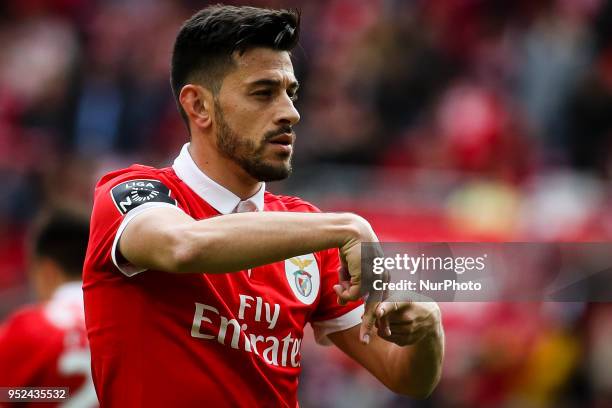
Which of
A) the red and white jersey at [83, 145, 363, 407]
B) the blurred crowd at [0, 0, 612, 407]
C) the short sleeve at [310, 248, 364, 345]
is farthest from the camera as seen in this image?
the blurred crowd at [0, 0, 612, 407]

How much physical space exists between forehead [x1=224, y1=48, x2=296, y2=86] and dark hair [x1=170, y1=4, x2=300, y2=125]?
0.07 ft

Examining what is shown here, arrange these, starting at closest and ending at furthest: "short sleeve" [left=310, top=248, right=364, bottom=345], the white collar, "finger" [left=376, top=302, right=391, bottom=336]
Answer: "finger" [left=376, top=302, right=391, bottom=336], the white collar, "short sleeve" [left=310, top=248, right=364, bottom=345]

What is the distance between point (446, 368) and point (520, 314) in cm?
65

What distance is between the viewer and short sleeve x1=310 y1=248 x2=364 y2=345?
390 centimetres

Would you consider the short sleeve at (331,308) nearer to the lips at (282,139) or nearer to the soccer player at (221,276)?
the soccer player at (221,276)

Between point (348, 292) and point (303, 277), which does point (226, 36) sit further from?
point (348, 292)

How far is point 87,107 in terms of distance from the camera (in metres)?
11.3

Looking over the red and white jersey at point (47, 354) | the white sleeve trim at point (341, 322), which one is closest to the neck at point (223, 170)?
the white sleeve trim at point (341, 322)

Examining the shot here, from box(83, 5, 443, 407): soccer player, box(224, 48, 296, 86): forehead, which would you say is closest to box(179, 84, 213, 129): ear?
box(83, 5, 443, 407): soccer player

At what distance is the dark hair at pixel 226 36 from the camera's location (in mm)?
3656

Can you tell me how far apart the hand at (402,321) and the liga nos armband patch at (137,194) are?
0.65m

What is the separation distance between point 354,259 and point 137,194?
2.32 feet

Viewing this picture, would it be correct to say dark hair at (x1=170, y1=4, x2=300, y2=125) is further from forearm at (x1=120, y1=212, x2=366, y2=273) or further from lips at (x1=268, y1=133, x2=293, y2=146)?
forearm at (x1=120, y1=212, x2=366, y2=273)

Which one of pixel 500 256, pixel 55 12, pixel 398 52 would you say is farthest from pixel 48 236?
pixel 55 12
